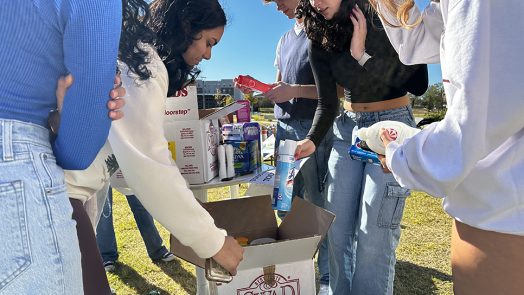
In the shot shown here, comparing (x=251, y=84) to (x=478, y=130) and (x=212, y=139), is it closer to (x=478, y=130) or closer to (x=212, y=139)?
(x=212, y=139)

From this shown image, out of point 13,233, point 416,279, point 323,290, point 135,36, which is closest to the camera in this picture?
point 13,233

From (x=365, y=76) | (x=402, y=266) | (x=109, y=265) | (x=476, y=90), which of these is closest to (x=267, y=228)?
(x=365, y=76)

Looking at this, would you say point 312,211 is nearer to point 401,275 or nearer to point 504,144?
point 504,144

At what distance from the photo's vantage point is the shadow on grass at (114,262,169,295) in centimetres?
233

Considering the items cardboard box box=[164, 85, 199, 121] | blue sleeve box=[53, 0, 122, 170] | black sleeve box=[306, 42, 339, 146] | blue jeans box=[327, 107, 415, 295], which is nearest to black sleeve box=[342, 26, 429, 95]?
blue jeans box=[327, 107, 415, 295]

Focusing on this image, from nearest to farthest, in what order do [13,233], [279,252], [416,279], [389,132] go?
[13,233], [389,132], [279,252], [416,279]

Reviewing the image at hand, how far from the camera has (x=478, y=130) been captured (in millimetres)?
701

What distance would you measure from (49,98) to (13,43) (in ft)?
0.37

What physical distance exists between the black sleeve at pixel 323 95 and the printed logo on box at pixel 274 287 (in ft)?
2.21

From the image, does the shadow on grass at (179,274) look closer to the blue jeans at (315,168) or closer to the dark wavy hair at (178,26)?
the blue jeans at (315,168)

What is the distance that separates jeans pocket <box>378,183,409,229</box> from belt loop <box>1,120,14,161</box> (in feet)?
4.05

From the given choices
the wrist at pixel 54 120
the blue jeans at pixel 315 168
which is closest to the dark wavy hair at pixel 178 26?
the wrist at pixel 54 120

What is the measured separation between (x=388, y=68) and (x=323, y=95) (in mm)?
339

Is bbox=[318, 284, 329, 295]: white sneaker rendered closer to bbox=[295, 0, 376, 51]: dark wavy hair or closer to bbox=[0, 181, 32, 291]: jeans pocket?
bbox=[295, 0, 376, 51]: dark wavy hair
